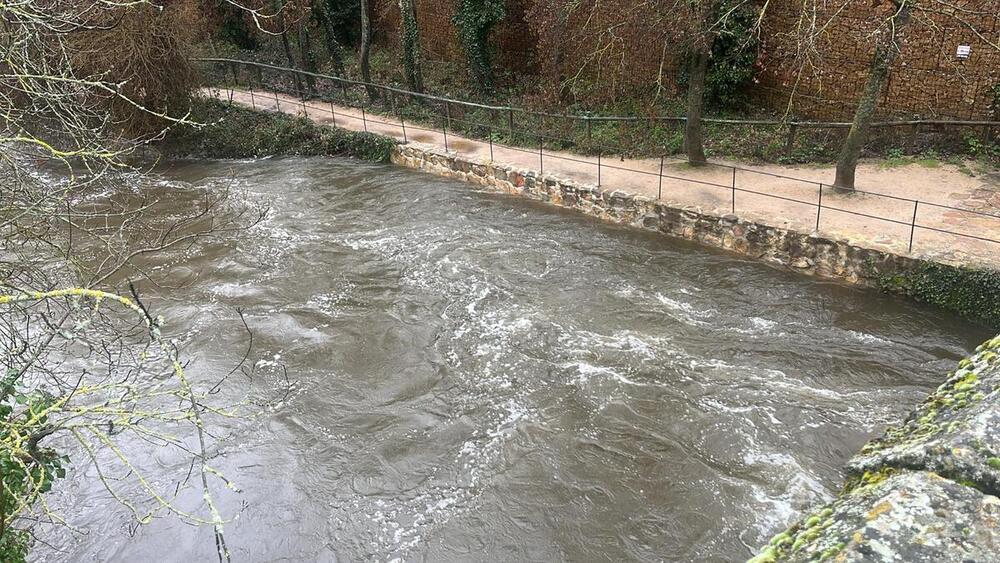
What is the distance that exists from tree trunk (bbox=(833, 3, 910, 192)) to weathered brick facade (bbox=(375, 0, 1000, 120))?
0.46 metres

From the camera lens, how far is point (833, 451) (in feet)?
23.4

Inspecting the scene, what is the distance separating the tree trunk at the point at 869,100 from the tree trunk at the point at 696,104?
2.79 m

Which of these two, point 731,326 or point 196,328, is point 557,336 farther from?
point 196,328

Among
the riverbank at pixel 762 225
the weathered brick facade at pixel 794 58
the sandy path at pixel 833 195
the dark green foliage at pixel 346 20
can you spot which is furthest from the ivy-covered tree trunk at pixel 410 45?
the dark green foliage at pixel 346 20

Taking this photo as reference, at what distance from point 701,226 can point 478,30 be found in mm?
10372

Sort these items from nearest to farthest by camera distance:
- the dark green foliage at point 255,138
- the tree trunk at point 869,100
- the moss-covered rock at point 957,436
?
the moss-covered rock at point 957,436, the tree trunk at point 869,100, the dark green foliage at point 255,138

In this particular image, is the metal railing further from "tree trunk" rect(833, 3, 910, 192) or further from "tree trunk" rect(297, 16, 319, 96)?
"tree trunk" rect(833, 3, 910, 192)

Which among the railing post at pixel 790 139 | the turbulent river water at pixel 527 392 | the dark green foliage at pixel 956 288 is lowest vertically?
the turbulent river water at pixel 527 392

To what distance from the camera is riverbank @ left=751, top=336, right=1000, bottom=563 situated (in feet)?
6.04

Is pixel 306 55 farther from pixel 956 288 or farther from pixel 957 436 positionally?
pixel 957 436

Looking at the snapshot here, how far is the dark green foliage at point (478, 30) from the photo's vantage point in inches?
744

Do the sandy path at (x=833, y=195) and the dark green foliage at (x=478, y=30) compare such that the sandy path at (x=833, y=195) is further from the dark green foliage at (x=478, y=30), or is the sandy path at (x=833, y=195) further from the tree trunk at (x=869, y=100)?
the dark green foliage at (x=478, y=30)

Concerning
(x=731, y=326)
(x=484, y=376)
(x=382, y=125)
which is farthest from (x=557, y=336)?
(x=382, y=125)

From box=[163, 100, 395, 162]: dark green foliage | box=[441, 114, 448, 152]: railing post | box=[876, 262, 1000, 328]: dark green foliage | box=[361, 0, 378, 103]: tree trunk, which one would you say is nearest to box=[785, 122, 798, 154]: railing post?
box=[876, 262, 1000, 328]: dark green foliage
